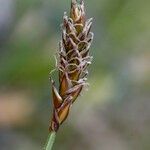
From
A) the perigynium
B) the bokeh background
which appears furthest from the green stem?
the bokeh background

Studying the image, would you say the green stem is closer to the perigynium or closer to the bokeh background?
the perigynium

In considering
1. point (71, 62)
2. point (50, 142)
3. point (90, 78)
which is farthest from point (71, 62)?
point (90, 78)

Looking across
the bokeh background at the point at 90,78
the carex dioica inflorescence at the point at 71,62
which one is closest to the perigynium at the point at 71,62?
the carex dioica inflorescence at the point at 71,62

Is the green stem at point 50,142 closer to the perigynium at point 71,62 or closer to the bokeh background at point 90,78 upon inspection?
the perigynium at point 71,62

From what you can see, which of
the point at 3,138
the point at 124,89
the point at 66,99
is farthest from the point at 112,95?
the point at 66,99

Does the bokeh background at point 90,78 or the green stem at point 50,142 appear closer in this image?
the green stem at point 50,142

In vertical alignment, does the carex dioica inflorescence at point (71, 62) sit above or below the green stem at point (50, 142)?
above
